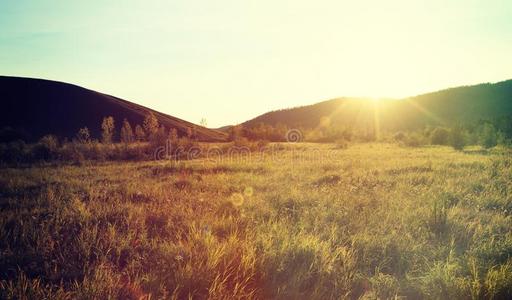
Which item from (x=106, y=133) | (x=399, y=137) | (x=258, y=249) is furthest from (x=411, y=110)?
(x=258, y=249)

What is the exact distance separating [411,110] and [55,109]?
133 m

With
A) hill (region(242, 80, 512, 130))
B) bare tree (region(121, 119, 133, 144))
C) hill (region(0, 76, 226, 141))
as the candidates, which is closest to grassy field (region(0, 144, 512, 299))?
bare tree (region(121, 119, 133, 144))

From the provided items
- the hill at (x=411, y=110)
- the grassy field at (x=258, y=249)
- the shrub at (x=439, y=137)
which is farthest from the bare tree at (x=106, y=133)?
the hill at (x=411, y=110)

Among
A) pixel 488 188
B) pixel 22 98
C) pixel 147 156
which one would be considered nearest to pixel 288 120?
→ pixel 22 98

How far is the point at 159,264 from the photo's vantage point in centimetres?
364

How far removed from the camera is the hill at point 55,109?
49.6 m

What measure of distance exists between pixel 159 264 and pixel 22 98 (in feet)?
217

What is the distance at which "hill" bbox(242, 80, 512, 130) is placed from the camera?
12050 centimetres

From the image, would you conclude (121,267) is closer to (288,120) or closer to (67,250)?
(67,250)

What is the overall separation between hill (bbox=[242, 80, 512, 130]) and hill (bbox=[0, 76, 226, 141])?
172 ft

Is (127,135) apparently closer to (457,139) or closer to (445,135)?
(457,139)

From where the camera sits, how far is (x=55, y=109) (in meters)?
54.9

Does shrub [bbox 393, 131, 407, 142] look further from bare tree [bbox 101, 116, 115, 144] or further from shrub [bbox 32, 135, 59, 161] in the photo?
shrub [bbox 32, 135, 59, 161]

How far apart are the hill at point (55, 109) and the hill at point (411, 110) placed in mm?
52338
